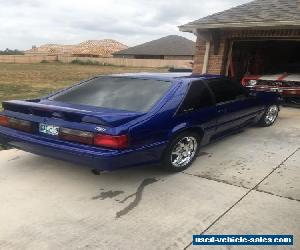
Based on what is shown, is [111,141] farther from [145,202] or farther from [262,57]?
[262,57]

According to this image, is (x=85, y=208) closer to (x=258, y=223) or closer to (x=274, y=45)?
(x=258, y=223)

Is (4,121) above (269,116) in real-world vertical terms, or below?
A: above

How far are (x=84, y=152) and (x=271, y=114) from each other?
5.19 meters

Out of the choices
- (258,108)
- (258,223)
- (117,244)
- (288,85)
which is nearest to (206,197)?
(258,223)

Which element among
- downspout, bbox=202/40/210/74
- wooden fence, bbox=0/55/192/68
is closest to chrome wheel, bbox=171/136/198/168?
downspout, bbox=202/40/210/74

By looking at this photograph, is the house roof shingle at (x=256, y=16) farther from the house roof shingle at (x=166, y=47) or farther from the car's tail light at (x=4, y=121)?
the house roof shingle at (x=166, y=47)

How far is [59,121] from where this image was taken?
441 cm

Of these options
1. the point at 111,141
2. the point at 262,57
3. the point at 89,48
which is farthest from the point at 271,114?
the point at 89,48

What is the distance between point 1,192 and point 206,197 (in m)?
2.49

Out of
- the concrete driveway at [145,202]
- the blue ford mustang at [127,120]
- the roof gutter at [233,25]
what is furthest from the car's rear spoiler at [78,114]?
the roof gutter at [233,25]

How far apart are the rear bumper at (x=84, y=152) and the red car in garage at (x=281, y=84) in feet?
24.1

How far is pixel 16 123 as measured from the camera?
192 inches

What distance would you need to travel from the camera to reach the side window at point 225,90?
5849 millimetres

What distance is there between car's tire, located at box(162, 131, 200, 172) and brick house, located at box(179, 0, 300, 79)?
5660 mm
